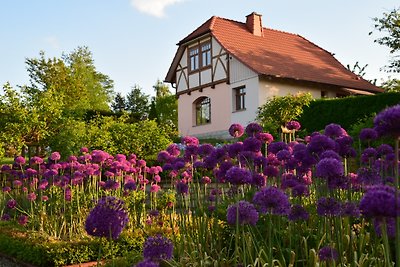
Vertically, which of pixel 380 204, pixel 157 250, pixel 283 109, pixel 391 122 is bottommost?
pixel 157 250

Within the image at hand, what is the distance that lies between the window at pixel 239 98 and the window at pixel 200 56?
7.22 feet

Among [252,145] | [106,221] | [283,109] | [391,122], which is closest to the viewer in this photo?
[391,122]

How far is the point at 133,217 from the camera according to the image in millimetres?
6879

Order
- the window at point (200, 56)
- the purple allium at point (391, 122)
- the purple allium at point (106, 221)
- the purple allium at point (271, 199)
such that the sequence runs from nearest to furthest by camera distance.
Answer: the purple allium at point (391, 122)
the purple allium at point (106, 221)
the purple allium at point (271, 199)
the window at point (200, 56)

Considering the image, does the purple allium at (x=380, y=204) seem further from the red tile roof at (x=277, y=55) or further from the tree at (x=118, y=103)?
the tree at (x=118, y=103)

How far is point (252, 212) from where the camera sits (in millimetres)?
2686

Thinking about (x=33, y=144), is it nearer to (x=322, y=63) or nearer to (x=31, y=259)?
(x=31, y=259)

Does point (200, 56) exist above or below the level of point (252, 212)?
above

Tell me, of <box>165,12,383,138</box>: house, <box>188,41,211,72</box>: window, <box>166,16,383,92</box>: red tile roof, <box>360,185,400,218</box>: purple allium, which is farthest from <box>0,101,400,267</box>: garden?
<box>188,41,211,72</box>: window

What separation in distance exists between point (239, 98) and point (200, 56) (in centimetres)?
324

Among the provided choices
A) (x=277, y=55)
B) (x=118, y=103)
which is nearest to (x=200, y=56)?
(x=277, y=55)

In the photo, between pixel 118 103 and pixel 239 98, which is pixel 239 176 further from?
pixel 118 103

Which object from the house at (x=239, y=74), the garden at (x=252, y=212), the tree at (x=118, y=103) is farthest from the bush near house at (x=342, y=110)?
the tree at (x=118, y=103)

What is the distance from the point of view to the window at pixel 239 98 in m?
23.2
